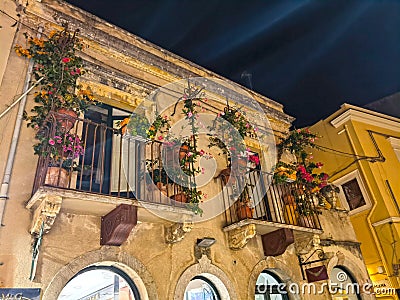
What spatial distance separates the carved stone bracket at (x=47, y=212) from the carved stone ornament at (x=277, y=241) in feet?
14.2

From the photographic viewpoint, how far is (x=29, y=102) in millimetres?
5012

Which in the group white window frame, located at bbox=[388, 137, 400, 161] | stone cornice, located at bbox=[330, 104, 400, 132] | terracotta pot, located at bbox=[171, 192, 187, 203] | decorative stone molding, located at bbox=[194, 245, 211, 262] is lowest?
decorative stone molding, located at bbox=[194, 245, 211, 262]

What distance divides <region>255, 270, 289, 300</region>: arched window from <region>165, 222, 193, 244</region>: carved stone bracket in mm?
2348

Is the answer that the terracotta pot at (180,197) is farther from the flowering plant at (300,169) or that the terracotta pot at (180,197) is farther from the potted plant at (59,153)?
the flowering plant at (300,169)

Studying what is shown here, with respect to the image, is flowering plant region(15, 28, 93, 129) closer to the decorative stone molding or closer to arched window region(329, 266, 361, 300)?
the decorative stone molding

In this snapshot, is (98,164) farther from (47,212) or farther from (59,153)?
(47,212)

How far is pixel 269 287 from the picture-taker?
6539mm

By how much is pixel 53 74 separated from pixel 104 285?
3456mm

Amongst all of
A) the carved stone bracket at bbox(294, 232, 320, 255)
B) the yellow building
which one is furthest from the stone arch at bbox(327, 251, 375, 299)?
the yellow building

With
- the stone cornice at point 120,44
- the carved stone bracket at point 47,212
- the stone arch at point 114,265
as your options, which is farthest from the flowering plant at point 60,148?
the stone cornice at point 120,44

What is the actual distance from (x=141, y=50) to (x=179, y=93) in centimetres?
137

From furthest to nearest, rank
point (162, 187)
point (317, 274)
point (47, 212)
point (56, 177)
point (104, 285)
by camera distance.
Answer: point (317, 274)
point (162, 187)
point (104, 285)
point (56, 177)
point (47, 212)

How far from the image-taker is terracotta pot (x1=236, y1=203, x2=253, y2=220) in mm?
6061

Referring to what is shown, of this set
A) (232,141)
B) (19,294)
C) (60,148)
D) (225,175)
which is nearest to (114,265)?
(19,294)
